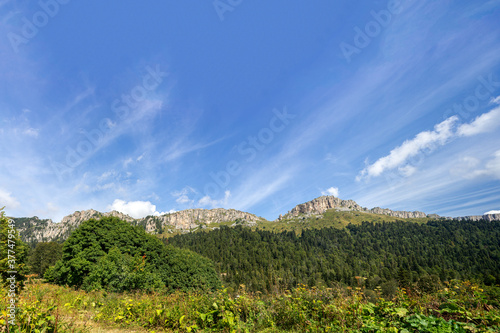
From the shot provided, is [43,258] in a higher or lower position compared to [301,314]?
higher

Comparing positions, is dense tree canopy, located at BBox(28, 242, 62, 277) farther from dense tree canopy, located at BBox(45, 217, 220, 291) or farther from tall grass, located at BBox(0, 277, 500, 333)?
tall grass, located at BBox(0, 277, 500, 333)

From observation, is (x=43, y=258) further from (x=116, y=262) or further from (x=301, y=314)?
(x=301, y=314)

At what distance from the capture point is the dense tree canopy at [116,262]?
1608 cm

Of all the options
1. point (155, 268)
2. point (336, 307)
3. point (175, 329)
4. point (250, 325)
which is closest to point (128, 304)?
point (175, 329)

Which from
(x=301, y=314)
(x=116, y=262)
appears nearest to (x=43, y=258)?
(x=116, y=262)

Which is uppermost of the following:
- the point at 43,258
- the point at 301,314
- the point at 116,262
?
the point at 43,258

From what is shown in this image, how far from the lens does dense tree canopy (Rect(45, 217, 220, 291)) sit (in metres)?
16.1

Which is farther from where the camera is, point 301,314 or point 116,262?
point 116,262

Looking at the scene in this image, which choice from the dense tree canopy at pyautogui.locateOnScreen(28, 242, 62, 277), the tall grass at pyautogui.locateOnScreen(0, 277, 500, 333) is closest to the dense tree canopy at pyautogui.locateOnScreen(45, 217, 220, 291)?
the tall grass at pyautogui.locateOnScreen(0, 277, 500, 333)

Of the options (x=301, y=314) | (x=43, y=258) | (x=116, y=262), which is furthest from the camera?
(x=43, y=258)

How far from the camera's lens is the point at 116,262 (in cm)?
2078

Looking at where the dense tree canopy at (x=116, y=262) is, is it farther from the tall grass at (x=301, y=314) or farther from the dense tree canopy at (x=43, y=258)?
the dense tree canopy at (x=43, y=258)

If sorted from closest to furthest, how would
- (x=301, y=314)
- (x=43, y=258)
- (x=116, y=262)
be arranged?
(x=301, y=314) → (x=116, y=262) → (x=43, y=258)

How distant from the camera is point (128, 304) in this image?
8.05 metres
